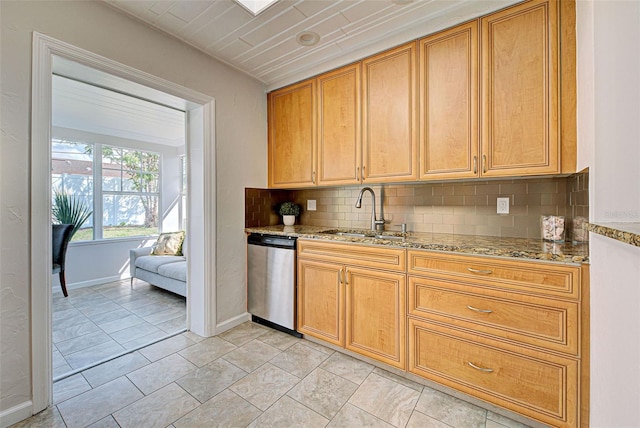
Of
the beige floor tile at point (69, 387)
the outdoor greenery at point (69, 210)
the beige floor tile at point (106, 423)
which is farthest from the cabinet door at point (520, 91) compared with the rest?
the outdoor greenery at point (69, 210)

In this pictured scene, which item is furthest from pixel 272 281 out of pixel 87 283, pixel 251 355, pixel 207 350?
pixel 87 283

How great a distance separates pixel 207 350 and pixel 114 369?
60 centimetres

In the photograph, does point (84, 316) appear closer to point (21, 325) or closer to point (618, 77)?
point (21, 325)

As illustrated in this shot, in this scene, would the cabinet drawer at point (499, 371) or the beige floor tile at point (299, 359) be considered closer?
the cabinet drawer at point (499, 371)

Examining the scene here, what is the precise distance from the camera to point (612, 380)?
86cm

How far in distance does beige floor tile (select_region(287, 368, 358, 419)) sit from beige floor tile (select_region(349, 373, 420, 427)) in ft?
0.23

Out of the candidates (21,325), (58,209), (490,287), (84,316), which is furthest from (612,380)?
(58,209)

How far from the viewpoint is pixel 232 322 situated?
256 centimetres

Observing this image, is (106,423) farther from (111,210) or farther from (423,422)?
(111,210)

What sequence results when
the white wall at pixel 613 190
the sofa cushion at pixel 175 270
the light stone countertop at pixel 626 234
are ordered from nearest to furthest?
the light stone countertop at pixel 626 234 < the white wall at pixel 613 190 < the sofa cushion at pixel 175 270

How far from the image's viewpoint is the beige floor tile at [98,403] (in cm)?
146

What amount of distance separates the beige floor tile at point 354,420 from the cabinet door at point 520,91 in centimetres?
158

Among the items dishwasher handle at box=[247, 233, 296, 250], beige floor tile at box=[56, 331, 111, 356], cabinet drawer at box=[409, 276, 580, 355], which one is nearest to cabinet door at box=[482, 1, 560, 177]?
cabinet drawer at box=[409, 276, 580, 355]

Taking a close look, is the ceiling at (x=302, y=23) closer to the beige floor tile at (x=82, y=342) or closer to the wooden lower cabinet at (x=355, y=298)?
the wooden lower cabinet at (x=355, y=298)
